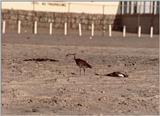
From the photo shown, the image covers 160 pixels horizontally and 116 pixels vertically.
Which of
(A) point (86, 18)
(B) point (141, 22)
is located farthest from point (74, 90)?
(A) point (86, 18)

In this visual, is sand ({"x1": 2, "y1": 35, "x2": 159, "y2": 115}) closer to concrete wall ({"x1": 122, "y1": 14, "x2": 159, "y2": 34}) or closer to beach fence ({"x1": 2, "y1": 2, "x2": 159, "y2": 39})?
concrete wall ({"x1": 122, "y1": 14, "x2": 159, "y2": 34})

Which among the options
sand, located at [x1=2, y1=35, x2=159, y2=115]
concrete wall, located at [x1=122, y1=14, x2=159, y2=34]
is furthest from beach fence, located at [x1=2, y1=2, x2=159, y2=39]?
sand, located at [x1=2, y1=35, x2=159, y2=115]

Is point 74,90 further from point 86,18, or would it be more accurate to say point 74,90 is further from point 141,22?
point 86,18

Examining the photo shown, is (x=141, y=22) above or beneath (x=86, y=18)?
beneath

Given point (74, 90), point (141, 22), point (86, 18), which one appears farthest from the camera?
point (86, 18)

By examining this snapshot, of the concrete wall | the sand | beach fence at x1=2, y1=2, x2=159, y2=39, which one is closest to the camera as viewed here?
the sand

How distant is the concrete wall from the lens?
45766 mm

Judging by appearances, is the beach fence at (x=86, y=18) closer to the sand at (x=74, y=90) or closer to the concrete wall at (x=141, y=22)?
the concrete wall at (x=141, y=22)

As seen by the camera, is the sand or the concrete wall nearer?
the sand

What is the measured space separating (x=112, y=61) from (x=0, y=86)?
6.32 m

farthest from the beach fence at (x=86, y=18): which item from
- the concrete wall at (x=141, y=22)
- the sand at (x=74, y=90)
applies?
the sand at (x=74, y=90)

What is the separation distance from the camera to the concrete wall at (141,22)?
4577 centimetres

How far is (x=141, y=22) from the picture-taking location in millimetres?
47438

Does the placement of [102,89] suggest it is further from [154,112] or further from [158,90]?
[154,112]
